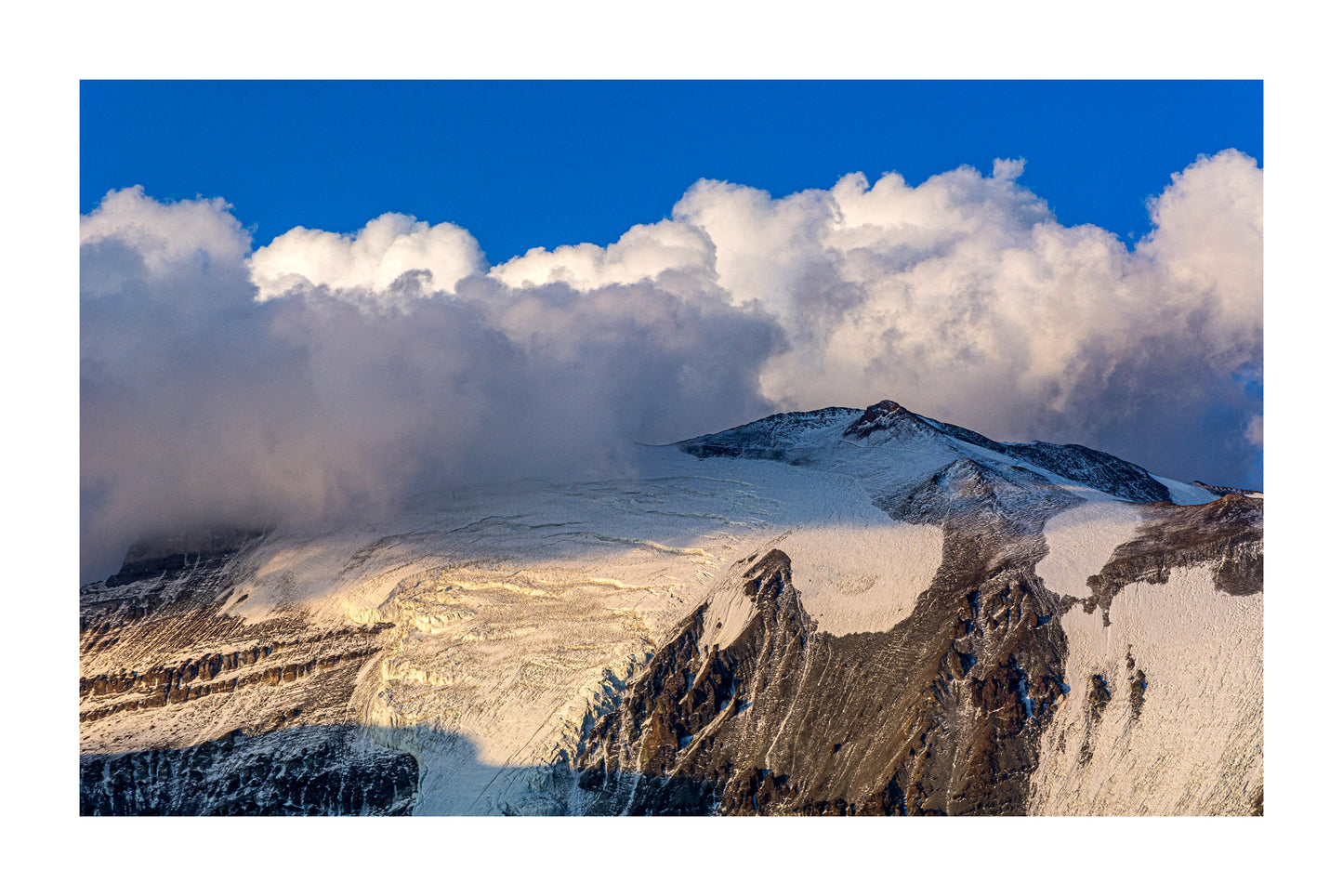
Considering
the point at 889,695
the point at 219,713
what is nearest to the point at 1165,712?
the point at 889,695

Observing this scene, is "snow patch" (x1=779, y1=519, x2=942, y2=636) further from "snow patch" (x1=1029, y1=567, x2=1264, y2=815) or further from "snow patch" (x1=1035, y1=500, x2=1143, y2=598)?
"snow patch" (x1=1029, y1=567, x2=1264, y2=815)

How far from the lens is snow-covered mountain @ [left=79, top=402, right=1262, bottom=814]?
367ft

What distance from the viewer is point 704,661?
125625mm

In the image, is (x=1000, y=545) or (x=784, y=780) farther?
(x=1000, y=545)

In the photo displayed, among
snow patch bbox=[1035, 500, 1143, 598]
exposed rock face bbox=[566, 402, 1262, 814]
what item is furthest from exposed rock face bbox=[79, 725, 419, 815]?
snow patch bbox=[1035, 500, 1143, 598]

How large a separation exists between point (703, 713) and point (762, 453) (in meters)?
69.7

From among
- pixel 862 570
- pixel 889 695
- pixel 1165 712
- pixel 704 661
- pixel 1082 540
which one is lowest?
pixel 1165 712

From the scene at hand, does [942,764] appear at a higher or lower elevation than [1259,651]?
lower

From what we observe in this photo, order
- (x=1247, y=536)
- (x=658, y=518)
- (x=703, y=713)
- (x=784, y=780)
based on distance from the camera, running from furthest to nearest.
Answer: (x=658, y=518)
(x=1247, y=536)
(x=703, y=713)
(x=784, y=780)

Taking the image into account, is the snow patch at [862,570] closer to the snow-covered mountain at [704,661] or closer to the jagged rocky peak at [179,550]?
the snow-covered mountain at [704,661]

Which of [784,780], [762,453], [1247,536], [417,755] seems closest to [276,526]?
[417,755]

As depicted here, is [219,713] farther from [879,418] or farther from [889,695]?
[879,418]

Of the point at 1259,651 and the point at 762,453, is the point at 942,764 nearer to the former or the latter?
the point at 1259,651

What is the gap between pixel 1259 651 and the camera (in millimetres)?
117562
